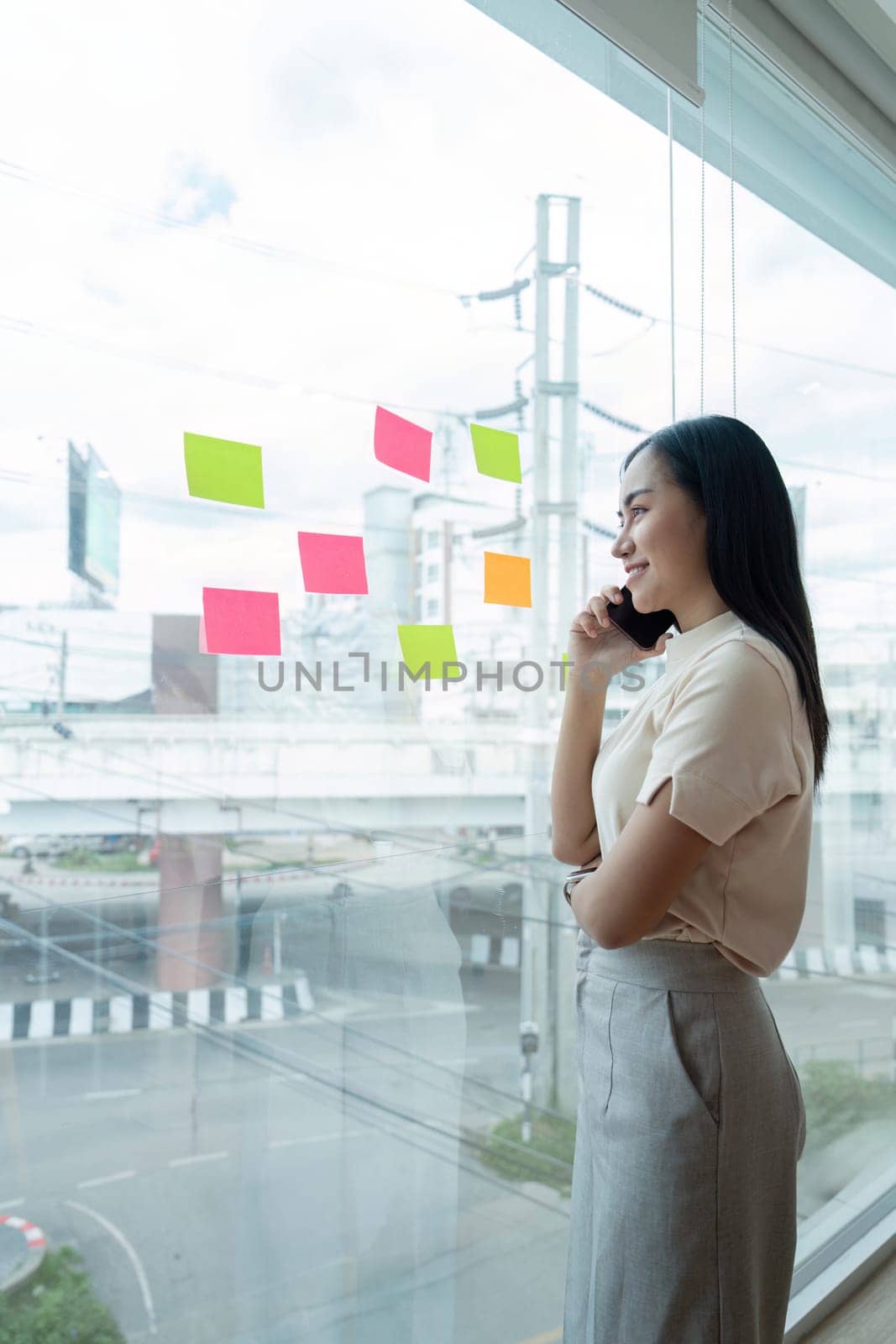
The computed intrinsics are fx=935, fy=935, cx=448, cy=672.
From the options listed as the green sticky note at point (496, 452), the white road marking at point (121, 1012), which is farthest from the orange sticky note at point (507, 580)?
the white road marking at point (121, 1012)

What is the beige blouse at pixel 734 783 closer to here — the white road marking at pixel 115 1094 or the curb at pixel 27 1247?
the white road marking at pixel 115 1094

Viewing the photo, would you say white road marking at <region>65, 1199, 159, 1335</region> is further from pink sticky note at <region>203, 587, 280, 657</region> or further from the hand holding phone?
the hand holding phone

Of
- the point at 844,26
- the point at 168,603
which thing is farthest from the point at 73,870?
the point at 844,26

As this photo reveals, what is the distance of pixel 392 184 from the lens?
132cm

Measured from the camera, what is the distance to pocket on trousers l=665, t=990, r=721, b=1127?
98cm

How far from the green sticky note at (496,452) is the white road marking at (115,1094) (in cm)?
94

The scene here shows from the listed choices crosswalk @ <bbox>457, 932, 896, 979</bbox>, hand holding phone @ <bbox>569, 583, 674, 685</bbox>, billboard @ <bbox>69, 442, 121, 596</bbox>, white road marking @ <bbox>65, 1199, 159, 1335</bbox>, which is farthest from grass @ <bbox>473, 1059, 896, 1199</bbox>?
billboard @ <bbox>69, 442, 121, 596</bbox>

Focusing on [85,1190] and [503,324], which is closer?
[85,1190]

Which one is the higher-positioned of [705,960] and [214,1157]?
[705,960]

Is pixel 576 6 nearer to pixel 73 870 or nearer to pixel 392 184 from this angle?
pixel 392 184

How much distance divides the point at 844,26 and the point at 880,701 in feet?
5.09

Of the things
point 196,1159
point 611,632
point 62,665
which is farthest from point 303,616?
point 196,1159

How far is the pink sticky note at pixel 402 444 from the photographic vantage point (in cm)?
128

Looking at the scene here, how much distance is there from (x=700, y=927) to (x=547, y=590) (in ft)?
2.20
